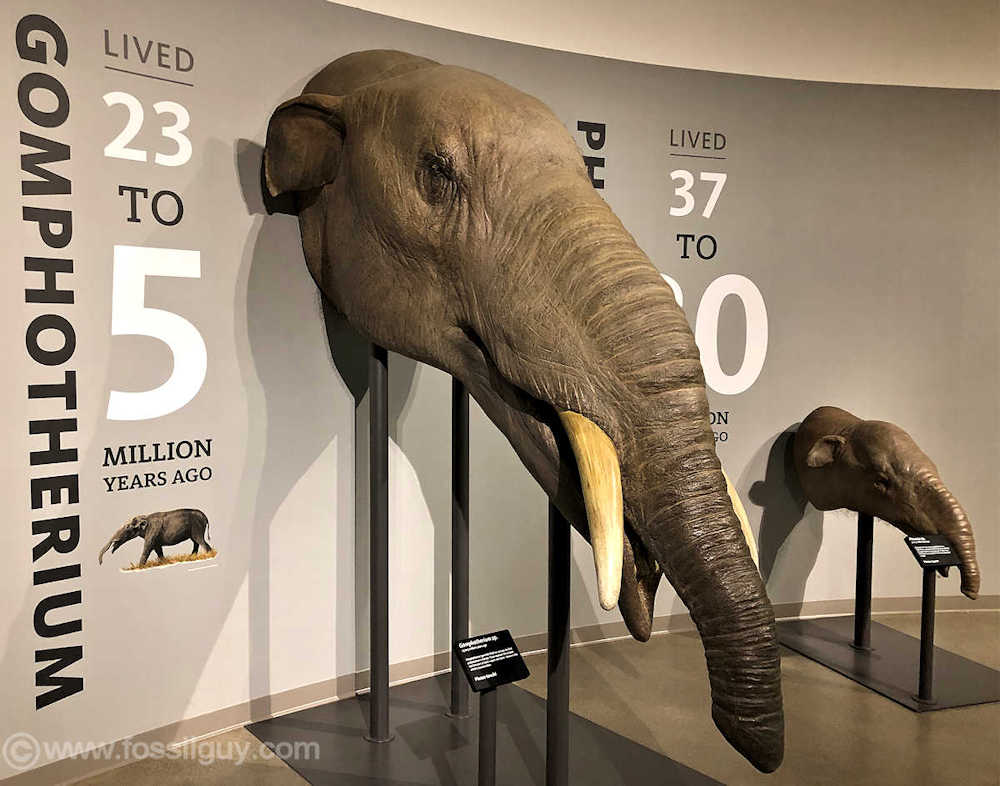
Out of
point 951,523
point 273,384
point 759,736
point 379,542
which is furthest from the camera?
point 951,523

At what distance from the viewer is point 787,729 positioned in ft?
9.66

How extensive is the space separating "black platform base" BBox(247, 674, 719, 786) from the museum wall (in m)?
0.17

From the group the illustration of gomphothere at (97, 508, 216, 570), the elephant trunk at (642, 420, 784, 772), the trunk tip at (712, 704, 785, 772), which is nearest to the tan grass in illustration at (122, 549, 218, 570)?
the illustration of gomphothere at (97, 508, 216, 570)

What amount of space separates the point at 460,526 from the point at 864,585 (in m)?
1.87

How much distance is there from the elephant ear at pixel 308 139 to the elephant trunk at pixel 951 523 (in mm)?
2559

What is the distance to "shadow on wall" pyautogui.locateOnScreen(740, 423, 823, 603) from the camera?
412cm

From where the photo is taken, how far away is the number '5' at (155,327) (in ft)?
8.37

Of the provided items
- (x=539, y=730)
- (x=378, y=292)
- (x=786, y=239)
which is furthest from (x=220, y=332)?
(x=786, y=239)

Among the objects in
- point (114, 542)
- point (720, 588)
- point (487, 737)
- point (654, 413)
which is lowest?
point (487, 737)

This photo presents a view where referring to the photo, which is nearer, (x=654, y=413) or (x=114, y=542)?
(x=654, y=413)

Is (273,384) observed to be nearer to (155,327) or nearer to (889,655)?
(155,327)

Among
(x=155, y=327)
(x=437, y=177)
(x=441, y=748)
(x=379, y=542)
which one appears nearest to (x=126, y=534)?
(x=155, y=327)

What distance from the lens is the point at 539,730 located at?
9.49 feet

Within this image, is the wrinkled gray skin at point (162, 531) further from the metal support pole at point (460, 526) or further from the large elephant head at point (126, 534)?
the metal support pole at point (460, 526)
